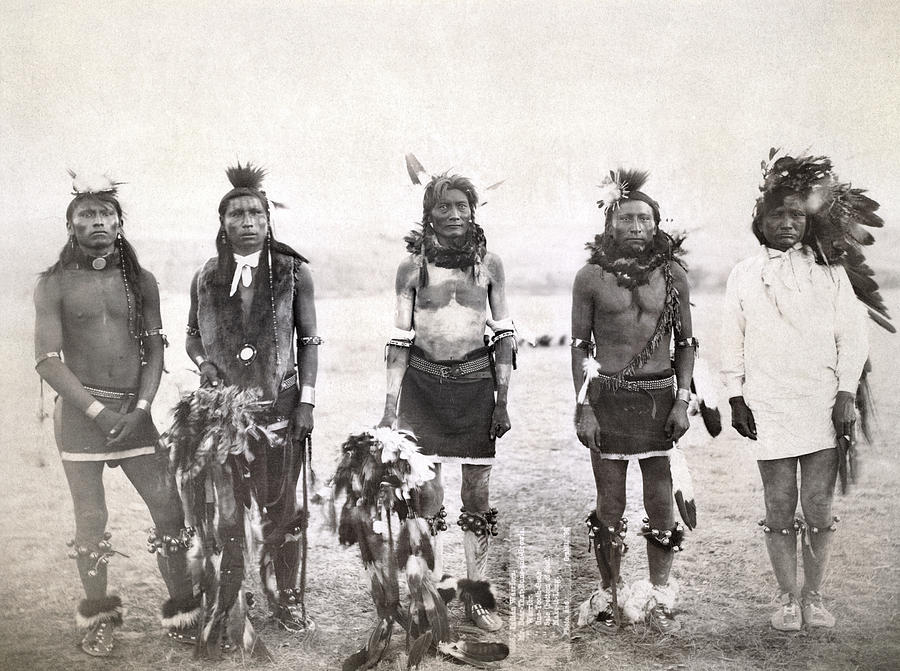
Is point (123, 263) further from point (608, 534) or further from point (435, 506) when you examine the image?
point (608, 534)

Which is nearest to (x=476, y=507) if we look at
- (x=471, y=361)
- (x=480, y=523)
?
(x=480, y=523)

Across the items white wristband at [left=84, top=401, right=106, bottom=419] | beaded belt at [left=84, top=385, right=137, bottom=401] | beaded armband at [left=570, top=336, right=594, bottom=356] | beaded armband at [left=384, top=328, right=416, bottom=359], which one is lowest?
white wristband at [left=84, top=401, right=106, bottom=419]

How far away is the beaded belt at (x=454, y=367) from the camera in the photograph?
349 centimetres

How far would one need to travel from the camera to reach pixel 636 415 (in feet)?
11.3

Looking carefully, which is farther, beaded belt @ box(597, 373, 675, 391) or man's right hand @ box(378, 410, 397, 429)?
man's right hand @ box(378, 410, 397, 429)

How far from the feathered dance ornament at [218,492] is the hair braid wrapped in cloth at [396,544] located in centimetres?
49

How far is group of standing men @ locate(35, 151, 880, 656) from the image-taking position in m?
3.44

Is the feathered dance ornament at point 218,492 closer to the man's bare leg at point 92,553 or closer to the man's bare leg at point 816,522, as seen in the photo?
the man's bare leg at point 92,553

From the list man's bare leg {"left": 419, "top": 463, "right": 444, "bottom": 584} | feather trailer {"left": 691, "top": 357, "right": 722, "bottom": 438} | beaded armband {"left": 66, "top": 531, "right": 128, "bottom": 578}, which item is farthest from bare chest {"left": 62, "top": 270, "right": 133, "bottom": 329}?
feather trailer {"left": 691, "top": 357, "right": 722, "bottom": 438}

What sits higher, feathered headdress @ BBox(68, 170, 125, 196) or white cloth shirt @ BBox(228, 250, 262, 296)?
feathered headdress @ BBox(68, 170, 125, 196)

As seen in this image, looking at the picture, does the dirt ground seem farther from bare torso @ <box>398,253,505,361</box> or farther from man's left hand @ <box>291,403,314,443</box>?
bare torso @ <box>398,253,505,361</box>

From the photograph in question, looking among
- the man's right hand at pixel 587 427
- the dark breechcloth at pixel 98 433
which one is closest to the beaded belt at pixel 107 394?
the dark breechcloth at pixel 98 433

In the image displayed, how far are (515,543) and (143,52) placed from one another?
9.54ft

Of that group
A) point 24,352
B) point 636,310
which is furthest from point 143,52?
point 636,310
